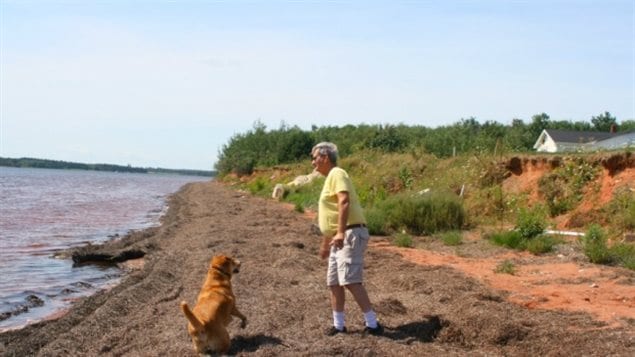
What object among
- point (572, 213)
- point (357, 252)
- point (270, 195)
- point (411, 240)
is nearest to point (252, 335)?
point (357, 252)

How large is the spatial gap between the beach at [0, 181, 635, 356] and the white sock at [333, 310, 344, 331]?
120 mm

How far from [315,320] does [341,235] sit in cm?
144

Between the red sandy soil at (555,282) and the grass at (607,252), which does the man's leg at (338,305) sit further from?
the grass at (607,252)

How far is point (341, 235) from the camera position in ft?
20.8

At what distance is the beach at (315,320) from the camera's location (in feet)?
21.1

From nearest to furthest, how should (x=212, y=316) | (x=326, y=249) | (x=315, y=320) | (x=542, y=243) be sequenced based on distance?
(x=212, y=316)
(x=326, y=249)
(x=315, y=320)
(x=542, y=243)

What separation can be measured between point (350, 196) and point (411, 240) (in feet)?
29.1

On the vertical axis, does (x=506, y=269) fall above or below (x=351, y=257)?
below

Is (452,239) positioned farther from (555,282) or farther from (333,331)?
(333,331)

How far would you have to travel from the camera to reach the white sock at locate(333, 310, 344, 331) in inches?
262

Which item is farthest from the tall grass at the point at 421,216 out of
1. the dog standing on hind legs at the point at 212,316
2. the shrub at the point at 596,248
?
the dog standing on hind legs at the point at 212,316

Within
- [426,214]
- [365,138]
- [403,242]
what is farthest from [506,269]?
[365,138]

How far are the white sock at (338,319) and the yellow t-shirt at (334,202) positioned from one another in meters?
0.82

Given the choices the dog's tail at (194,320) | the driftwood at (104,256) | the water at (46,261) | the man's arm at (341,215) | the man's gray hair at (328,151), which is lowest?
the water at (46,261)
